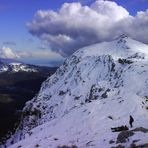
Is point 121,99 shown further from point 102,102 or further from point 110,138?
point 110,138

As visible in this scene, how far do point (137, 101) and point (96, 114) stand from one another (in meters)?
14.8

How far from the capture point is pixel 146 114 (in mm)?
89688

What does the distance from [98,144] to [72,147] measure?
5.60 m

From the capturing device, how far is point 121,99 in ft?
385

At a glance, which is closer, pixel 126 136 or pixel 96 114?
pixel 126 136

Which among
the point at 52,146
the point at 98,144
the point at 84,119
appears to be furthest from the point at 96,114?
the point at 98,144

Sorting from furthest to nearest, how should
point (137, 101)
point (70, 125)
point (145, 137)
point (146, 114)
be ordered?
point (137, 101) < point (70, 125) < point (146, 114) < point (145, 137)

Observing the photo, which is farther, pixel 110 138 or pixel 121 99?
pixel 121 99

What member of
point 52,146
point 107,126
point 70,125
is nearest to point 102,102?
point 70,125

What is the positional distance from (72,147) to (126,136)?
10781mm

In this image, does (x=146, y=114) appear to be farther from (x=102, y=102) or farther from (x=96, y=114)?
(x=102, y=102)

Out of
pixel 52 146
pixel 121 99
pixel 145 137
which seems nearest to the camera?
pixel 145 137

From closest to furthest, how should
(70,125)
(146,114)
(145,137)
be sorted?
(145,137), (146,114), (70,125)

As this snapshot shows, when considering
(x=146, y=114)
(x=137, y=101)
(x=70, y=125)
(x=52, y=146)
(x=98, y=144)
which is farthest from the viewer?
(x=137, y=101)
